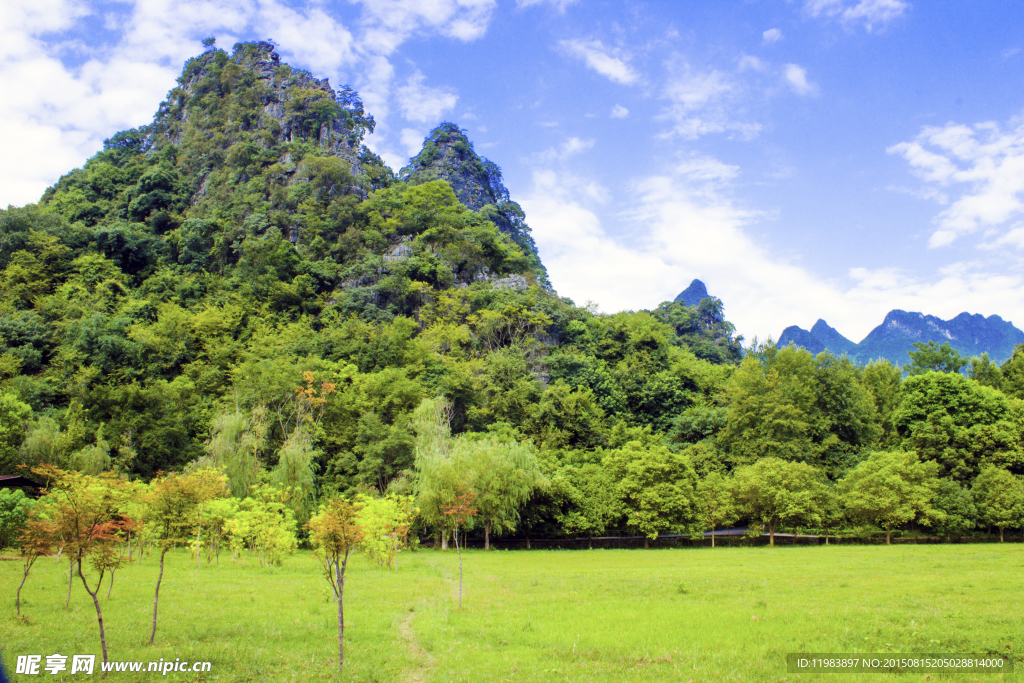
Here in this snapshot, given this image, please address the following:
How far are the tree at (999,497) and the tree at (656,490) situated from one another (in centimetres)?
1847

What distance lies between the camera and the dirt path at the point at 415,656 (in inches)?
383

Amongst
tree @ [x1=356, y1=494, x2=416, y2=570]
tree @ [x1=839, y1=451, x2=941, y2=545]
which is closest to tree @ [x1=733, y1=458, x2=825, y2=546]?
tree @ [x1=839, y1=451, x2=941, y2=545]

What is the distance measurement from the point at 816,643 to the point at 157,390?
47.2 meters

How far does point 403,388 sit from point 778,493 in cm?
2867

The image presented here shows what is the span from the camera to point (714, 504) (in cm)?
3891

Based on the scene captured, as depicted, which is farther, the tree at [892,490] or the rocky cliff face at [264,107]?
the rocky cliff face at [264,107]

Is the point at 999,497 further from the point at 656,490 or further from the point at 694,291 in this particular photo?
the point at 694,291

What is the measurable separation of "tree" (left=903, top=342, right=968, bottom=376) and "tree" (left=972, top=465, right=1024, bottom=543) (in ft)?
57.2

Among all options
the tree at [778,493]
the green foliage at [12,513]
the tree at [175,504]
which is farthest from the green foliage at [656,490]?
the green foliage at [12,513]

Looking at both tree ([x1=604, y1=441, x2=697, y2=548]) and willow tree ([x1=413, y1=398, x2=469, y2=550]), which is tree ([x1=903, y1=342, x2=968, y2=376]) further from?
willow tree ([x1=413, y1=398, x2=469, y2=550])

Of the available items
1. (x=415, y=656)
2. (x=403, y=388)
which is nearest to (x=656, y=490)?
(x=403, y=388)

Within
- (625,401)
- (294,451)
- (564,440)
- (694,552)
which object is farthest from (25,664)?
(625,401)

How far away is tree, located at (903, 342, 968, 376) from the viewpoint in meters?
52.4

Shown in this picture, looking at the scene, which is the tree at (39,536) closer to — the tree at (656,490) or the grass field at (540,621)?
the grass field at (540,621)
